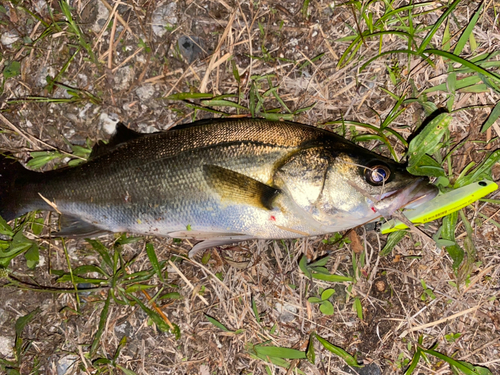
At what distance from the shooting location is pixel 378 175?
2.71 meters

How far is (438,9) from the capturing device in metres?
3.26

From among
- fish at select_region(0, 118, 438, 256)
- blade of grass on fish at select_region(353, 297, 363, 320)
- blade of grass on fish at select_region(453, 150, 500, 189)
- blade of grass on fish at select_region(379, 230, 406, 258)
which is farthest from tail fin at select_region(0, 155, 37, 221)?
blade of grass on fish at select_region(453, 150, 500, 189)

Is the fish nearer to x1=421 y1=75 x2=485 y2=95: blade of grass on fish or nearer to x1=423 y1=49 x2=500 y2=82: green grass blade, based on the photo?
x1=421 y1=75 x2=485 y2=95: blade of grass on fish

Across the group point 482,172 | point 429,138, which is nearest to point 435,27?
point 429,138

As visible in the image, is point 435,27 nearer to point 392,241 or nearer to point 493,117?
point 493,117

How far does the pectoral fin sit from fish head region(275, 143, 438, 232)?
5.7 inches

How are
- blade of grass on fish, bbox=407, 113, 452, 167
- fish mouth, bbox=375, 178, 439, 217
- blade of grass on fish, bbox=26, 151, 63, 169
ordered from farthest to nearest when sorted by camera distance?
blade of grass on fish, bbox=26, 151, 63, 169, blade of grass on fish, bbox=407, 113, 452, 167, fish mouth, bbox=375, 178, 439, 217

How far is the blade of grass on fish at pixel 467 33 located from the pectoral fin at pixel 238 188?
220 centimetres

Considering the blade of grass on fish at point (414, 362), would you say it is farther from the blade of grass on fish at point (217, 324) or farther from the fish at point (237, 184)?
the blade of grass on fish at point (217, 324)

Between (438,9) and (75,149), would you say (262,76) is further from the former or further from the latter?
(75,149)

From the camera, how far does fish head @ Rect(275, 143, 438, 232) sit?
2.72 m

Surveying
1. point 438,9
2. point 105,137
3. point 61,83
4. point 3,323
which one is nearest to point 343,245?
point 438,9

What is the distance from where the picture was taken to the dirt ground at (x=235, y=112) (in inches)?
133

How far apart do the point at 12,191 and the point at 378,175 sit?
342 cm
